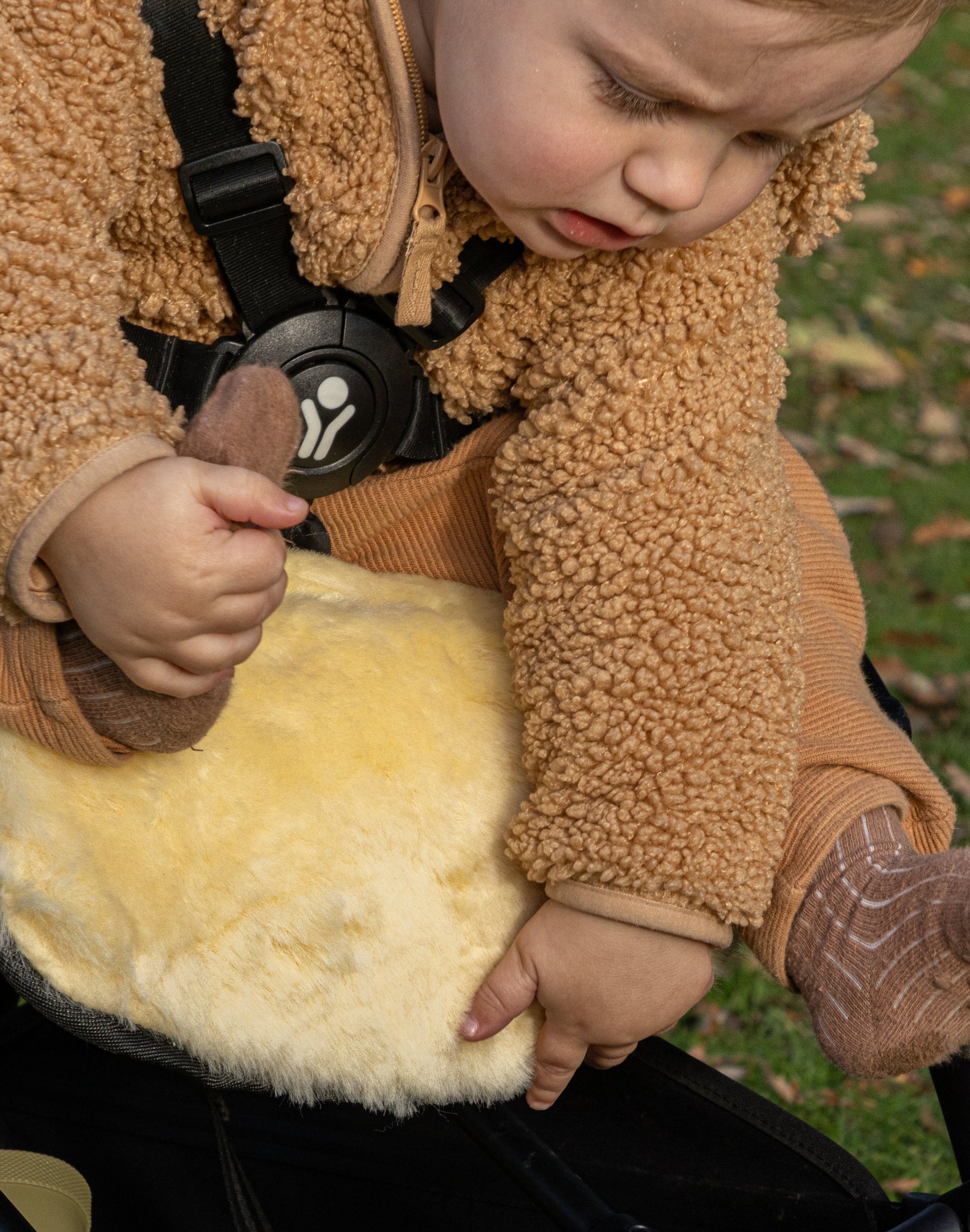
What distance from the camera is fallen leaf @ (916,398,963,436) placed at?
3180mm

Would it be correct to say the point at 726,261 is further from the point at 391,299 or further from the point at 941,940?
the point at 941,940

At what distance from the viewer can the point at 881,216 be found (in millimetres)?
3996

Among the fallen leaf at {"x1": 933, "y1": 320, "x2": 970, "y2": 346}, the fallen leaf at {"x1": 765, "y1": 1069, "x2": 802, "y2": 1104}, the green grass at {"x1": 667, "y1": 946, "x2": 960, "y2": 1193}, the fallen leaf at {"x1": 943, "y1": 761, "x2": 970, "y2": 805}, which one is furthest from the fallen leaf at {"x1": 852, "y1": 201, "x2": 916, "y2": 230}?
the fallen leaf at {"x1": 765, "y1": 1069, "x2": 802, "y2": 1104}

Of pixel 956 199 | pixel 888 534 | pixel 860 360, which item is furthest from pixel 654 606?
pixel 956 199

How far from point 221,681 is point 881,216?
371 centimetres

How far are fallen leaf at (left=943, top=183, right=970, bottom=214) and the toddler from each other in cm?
350

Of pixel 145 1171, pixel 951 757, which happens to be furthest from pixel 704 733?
pixel 951 757

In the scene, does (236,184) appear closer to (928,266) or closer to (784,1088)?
(784,1088)

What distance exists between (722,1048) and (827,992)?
1.05 metres

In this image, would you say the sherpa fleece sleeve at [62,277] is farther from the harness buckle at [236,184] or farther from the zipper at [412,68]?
the zipper at [412,68]

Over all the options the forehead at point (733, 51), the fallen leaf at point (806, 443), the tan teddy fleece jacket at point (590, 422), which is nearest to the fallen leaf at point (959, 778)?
the fallen leaf at point (806, 443)

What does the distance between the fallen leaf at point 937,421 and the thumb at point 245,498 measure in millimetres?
2739

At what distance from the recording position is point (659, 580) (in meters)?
0.89

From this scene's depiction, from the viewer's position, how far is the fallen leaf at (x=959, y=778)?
227 cm
